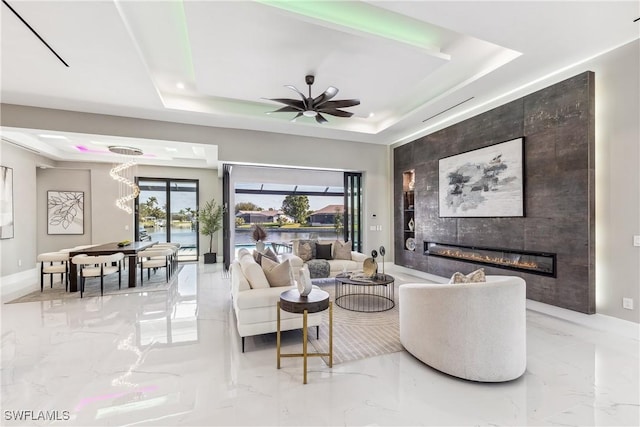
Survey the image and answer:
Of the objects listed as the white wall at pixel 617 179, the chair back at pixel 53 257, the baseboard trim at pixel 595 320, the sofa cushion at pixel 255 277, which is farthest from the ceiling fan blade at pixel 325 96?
the chair back at pixel 53 257

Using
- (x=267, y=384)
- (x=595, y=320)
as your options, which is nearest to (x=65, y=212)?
(x=267, y=384)

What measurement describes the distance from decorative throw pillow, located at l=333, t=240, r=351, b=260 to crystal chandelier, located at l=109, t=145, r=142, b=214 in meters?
4.87

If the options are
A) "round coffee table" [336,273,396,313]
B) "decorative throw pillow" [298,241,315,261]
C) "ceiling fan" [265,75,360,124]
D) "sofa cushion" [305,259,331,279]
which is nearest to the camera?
"ceiling fan" [265,75,360,124]

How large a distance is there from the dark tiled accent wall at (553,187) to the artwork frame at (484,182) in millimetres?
102

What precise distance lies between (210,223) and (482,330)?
7.95m

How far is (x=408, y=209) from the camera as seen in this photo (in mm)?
6875

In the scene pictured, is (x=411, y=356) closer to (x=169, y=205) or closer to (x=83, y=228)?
(x=169, y=205)

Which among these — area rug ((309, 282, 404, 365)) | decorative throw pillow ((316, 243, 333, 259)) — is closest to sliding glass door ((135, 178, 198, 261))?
decorative throw pillow ((316, 243, 333, 259))

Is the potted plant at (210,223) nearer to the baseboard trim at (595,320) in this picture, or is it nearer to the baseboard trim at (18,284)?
the baseboard trim at (18,284)

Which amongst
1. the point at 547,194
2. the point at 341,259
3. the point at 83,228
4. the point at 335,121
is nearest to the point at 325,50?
the point at 335,121

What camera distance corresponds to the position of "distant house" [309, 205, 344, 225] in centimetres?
1041

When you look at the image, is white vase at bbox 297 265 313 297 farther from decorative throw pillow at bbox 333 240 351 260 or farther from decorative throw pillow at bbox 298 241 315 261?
decorative throw pillow at bbox 333 240 351 260

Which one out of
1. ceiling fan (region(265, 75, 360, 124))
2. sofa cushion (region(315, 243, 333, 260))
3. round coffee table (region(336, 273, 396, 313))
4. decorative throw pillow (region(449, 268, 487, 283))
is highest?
ceiling fan (region(265, 75, 360, 124))

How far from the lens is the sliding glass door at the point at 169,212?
28.6ft
